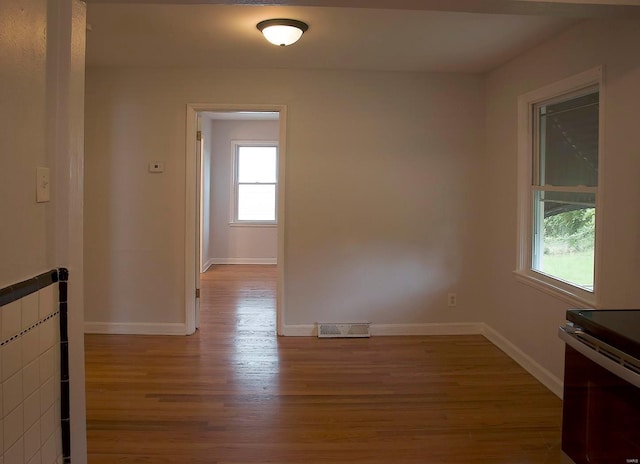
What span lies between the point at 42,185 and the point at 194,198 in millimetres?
2838

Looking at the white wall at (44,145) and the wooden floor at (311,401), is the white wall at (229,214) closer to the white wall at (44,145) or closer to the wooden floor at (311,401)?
the wooden floor at (311,401)

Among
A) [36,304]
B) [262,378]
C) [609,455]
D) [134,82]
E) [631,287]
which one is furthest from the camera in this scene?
[134,82]

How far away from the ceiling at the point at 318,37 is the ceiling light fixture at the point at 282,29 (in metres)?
0.05

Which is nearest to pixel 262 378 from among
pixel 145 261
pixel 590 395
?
pixel 145 261

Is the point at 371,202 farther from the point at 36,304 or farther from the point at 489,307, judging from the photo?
the point at 36,304

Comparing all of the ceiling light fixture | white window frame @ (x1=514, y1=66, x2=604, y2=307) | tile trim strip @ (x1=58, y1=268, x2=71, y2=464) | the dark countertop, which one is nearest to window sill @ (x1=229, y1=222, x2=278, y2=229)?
white window frame @ (x1=514, y1=66, x2=604, y2=307)

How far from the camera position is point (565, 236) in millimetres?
3619

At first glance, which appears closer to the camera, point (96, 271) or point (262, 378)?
point (262, 378)

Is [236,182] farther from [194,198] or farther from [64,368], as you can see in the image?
[64,368]

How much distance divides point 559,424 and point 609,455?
1.50 metres

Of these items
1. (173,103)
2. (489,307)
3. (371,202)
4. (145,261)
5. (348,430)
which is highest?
(173,103)

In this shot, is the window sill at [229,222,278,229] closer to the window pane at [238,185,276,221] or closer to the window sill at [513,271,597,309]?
the window pane at [238,185,276,221]

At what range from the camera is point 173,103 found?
470 cm

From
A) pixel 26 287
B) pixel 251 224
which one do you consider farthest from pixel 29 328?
pixel 251 224
